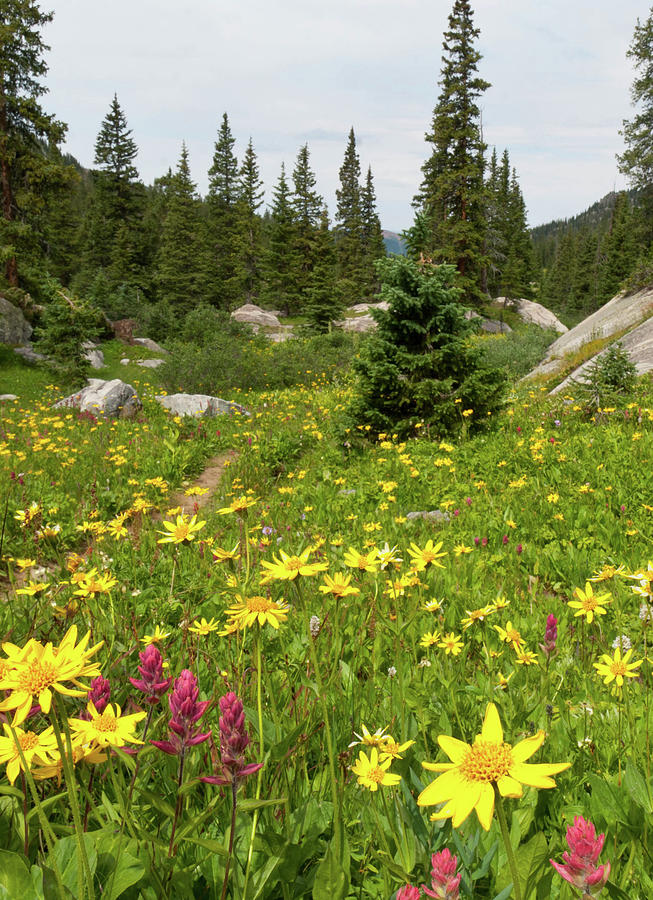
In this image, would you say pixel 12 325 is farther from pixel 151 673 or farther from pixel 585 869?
pixel 585 869

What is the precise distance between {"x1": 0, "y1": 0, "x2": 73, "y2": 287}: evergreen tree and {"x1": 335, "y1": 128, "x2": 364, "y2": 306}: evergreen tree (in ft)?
100

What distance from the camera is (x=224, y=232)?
172ft

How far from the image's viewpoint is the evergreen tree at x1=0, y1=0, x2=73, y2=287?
2225 cm

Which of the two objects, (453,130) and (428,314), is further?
(453,130)

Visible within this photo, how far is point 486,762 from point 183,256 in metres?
48.8

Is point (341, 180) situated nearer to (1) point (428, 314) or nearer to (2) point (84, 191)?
(2) point (84, 191)

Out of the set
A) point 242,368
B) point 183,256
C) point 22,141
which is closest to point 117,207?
point 183,256

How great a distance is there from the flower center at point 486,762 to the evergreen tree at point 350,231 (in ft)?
171

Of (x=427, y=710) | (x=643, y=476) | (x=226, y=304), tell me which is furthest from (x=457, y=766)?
(x=226, y=304)

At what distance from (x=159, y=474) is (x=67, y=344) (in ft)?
37.5

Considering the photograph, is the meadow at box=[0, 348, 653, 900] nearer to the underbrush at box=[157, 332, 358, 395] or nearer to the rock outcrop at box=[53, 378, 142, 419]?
the rock outcrop at box=[53, 378, 142, 419]

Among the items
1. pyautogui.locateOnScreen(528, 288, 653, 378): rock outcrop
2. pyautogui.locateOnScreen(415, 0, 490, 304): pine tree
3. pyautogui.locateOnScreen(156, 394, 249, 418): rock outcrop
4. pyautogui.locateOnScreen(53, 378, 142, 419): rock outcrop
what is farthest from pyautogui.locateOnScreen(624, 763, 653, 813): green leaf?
pyautogui.locateOnScreen(415, 0, 490, 304): pine tree

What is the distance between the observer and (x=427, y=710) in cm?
200

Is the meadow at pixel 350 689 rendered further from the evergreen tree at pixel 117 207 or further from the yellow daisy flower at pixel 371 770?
the evergreen tree at pixel 117 207
